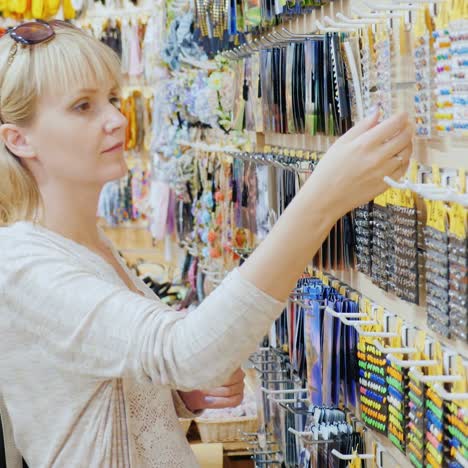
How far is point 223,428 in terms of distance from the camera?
3670 millimetres

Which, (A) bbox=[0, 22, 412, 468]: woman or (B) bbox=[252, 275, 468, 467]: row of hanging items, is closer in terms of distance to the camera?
(A) bbox=[0, 22, 412, 468]: woman

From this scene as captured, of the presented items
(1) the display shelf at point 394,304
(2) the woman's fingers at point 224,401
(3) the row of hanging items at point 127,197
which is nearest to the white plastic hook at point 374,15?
(1) the display shelf at point 394,304

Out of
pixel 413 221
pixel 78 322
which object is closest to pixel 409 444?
pixel 413 221

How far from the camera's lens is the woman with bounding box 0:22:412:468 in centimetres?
135

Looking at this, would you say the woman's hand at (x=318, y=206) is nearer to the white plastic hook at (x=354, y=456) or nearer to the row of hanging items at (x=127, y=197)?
the white plastic hook at (x=354, y=456)

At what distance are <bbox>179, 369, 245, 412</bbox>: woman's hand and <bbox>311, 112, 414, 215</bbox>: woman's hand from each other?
0.65 meters

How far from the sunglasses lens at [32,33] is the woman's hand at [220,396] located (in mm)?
728

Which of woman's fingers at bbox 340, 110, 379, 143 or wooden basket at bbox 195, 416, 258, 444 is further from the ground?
woman's fingers at bbox 340, 110, 379, 143

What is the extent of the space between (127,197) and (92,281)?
5.67 m

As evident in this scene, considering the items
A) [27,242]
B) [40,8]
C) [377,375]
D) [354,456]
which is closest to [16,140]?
[27,242]

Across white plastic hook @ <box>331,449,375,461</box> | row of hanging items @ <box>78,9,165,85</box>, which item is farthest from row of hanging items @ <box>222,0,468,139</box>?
row of hanging items @ <box>78,9,165,85</box>

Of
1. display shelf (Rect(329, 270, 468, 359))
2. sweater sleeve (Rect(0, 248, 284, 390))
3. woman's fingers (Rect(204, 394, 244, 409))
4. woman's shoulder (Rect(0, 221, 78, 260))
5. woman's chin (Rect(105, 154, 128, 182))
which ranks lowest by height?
woman's fingers (Rect(204, 394, 244, 409))

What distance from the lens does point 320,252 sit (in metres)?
2.28

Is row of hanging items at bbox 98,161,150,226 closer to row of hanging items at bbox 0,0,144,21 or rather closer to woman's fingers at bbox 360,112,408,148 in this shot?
row of hanging items at bbox 0,0,144,21
